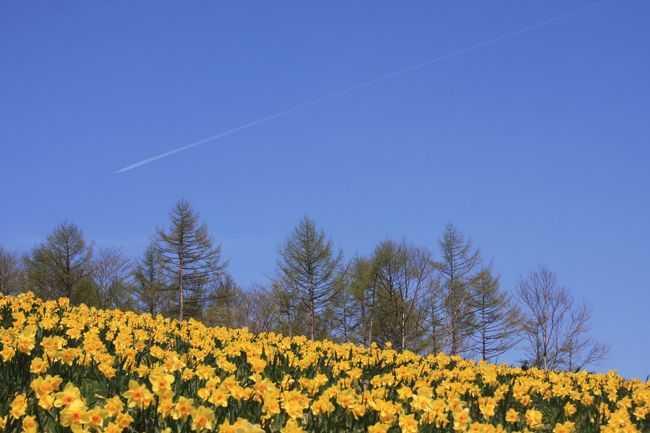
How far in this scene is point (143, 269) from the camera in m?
43.7

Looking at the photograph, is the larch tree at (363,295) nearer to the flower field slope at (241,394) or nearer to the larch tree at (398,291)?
the larch tree at (398,291)

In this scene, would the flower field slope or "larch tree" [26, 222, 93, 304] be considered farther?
"larch tree" [26, 222, 93, 304]

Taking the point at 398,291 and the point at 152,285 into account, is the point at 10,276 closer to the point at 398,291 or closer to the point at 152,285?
the point at 152,285

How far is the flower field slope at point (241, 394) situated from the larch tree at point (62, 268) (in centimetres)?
3404

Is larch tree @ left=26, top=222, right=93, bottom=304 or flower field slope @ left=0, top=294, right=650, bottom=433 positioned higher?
larch tree @ left=26, top=222, right=93, bottom=304

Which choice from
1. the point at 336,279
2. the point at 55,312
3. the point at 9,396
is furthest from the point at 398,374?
the point at 336,279

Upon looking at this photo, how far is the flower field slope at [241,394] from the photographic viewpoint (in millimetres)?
3518

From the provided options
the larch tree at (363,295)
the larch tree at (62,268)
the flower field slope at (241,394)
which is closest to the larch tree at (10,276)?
the larch tree at (62,268)

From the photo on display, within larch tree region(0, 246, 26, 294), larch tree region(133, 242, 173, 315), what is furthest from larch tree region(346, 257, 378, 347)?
larch tree region(0, 246, 26, 294)

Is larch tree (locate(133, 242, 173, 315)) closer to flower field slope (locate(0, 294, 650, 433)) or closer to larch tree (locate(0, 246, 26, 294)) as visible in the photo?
larch tree (locate(0, 246, 26, 294))

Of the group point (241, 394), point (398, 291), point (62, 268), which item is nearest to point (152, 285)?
point (62, 268)

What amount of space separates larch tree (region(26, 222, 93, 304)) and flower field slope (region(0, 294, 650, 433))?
1340 inches

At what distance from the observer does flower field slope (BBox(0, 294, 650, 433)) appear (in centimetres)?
352

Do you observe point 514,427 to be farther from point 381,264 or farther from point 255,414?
point 381,264
